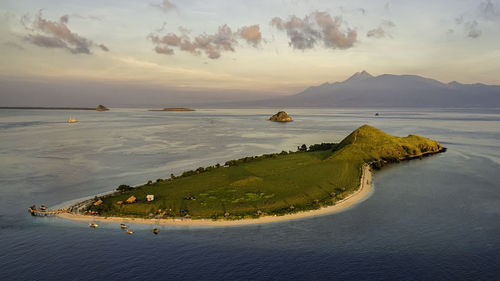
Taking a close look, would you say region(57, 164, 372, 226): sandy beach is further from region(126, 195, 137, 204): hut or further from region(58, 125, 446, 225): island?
region(126, 195, 137, 204): hut

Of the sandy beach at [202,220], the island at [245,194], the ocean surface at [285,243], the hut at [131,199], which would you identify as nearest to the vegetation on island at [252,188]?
the island at [245,194]

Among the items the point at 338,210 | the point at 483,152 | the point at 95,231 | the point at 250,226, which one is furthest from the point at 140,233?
the point at 483,152

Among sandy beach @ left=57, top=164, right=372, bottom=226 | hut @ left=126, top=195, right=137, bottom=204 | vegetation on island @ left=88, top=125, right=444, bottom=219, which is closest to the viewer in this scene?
sandy beach @ left=57, top=164, right=372, bottom=226

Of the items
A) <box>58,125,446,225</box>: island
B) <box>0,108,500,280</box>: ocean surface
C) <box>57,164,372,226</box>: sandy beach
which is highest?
<box>58,125,446,225</box>: island

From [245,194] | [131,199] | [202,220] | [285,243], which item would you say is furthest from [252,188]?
[131,199]

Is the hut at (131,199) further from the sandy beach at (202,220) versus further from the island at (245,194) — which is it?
the sandy beach at (202,220)

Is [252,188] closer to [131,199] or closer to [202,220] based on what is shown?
[202,220]

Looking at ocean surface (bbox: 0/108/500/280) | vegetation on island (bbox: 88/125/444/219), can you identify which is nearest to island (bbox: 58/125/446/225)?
vegetation on island (bbox: 88/125/444/219)
